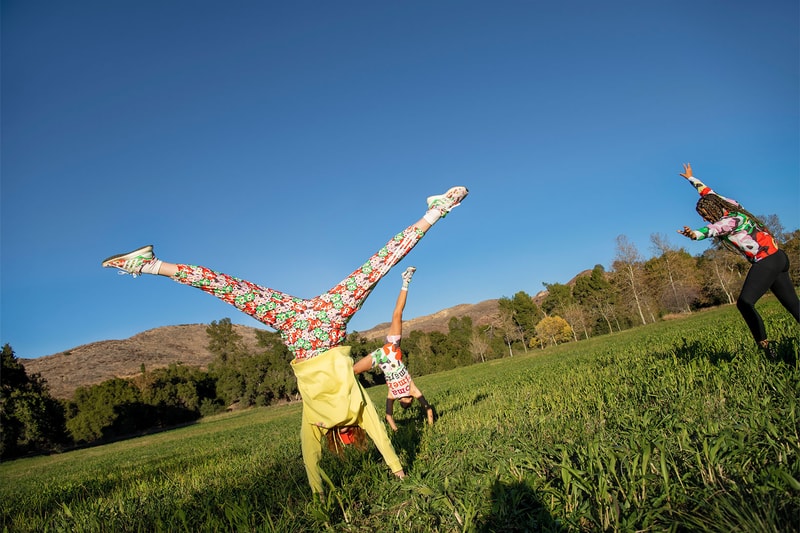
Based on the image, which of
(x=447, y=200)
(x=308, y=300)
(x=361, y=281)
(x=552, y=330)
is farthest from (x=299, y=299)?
(x=552, y=330)

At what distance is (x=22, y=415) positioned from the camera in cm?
3522

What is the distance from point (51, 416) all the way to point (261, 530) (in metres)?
47.3

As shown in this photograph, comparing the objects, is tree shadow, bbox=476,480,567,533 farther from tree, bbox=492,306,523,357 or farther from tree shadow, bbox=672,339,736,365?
tree, bbox=492,306,523,357

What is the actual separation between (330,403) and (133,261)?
6.68 feet

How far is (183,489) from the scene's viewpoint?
555cm

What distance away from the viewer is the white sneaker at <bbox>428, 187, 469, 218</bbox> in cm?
406

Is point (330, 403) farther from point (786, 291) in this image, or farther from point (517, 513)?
point (786, 291)

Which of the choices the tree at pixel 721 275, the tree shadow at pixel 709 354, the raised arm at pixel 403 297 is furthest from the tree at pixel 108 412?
the tree at pixel 721 275

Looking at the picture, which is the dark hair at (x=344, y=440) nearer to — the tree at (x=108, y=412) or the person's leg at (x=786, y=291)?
the person's leg at (x=786, y=291)

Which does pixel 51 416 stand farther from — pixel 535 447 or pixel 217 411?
pixel 535 447

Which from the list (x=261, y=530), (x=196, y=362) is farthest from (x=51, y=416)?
(x=196, y=362)

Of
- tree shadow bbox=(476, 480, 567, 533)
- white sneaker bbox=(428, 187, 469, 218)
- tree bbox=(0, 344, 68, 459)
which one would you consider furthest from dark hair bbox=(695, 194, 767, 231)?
tree bbox=(0, 344, 68, 459)

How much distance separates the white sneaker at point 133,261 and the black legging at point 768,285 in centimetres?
664

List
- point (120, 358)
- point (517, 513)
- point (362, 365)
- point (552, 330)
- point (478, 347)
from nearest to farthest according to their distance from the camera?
point (517, 513), point (362, 365), point (552, 330), point (478, 347), point (120, 358)
